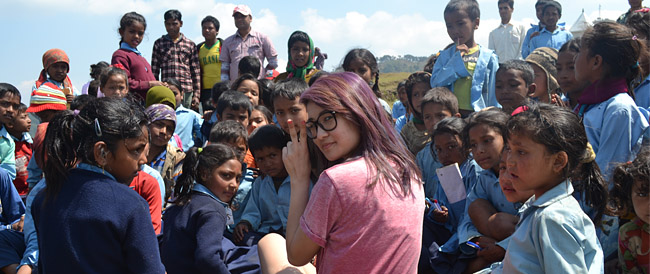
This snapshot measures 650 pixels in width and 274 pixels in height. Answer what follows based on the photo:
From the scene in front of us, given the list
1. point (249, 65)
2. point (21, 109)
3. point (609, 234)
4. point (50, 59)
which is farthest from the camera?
point (249, 65)

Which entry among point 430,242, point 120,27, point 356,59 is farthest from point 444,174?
point 120,27

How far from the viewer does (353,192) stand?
7.12 ft

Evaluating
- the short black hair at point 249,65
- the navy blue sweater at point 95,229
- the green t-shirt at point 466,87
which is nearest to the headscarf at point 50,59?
the short black hair at point 249,65

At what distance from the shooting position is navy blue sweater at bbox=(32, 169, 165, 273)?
7.73ft

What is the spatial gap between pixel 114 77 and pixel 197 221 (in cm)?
337

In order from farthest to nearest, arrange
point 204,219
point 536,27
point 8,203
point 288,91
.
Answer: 1. point 536,27
2. point 288,91
3. point 8,203
4. point 204,219

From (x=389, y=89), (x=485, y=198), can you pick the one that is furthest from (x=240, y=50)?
(x=389, y=89)

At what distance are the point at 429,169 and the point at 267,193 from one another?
1401mm

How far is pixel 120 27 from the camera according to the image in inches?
284

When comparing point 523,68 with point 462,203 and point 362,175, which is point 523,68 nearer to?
point 462,203

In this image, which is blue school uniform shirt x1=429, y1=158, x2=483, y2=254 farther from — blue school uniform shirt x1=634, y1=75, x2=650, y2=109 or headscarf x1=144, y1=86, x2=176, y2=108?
headscarf x1=144, y1=86, x2=176, y2=108

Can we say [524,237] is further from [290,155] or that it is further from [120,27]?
[120,27]

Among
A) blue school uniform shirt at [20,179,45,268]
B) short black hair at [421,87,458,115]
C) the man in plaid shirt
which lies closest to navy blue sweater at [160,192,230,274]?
blue school uniform shirt at [20,179,45,268]

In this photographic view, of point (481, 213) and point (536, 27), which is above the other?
point (536, 27)
